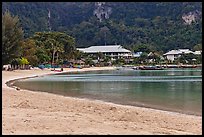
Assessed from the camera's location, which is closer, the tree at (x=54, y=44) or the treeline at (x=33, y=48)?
the treeline at (x=33, y=48)

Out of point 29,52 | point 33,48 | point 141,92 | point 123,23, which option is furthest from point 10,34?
point 123,23

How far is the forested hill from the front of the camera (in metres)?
139

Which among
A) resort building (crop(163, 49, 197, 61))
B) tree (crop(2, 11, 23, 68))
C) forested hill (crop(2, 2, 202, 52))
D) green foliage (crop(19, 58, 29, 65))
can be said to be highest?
forested hill (crop(2, 2, 202, 52))

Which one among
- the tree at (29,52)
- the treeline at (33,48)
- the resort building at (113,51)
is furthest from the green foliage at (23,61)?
the resort building at (113,51)

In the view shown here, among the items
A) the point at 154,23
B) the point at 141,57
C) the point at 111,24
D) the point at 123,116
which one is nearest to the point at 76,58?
the point at 141,57

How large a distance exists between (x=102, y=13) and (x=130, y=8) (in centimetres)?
1255

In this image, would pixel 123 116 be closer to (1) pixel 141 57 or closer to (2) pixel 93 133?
(2) pixel 93 133

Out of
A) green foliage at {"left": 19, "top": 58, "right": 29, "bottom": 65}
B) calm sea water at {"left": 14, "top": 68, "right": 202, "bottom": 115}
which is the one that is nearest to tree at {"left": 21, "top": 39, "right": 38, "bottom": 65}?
green foliage at {"left": 19, "top": 58, "right": 29, "bottom": 65}

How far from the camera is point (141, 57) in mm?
106875

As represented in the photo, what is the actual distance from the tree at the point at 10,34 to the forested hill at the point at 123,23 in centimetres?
8341

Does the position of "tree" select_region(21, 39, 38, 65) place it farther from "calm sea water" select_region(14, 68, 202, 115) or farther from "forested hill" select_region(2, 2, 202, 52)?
"forested hill" select_region(2, 2, 202, 52)

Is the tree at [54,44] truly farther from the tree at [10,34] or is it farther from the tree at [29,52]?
the tree at [10,34]

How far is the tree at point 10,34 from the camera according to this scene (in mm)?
34344

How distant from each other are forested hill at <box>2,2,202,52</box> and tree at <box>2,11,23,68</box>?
83.4 m
